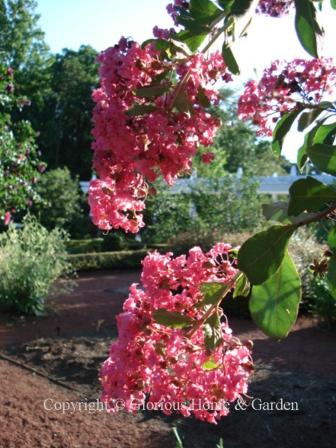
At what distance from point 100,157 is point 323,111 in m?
0.68

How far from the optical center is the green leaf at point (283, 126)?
154cm

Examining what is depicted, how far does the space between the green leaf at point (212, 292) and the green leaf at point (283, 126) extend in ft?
1.76

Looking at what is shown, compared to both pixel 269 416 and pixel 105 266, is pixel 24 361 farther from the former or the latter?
pixel 105 266

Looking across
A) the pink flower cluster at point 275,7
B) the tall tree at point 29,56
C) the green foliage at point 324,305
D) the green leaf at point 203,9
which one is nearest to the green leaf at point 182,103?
the green leaf at point 203,9

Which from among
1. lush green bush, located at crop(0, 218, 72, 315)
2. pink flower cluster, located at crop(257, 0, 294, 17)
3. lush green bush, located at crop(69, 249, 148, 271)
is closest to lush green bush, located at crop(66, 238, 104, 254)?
lush green bush, located at crop(69, 249, 148, 271)

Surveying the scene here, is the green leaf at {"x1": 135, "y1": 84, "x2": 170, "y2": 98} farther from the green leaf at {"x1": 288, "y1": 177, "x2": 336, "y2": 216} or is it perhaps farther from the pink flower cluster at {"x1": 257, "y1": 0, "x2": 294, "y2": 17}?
the pink flower cluster at {"x1": 257, "y1": 0, "x2": 294, "y2": 17}

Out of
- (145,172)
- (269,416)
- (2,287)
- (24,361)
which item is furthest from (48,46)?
(145,172)

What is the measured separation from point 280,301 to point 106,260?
1207cm

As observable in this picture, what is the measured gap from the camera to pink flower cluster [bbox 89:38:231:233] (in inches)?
42.6

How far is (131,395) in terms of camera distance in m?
1.24

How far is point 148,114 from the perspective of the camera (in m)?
1.09

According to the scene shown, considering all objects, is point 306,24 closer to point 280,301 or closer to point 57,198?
point 280,301

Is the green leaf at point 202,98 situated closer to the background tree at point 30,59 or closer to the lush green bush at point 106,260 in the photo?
the lush green bush at point 106,260

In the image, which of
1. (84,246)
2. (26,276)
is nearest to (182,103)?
(26,276)
